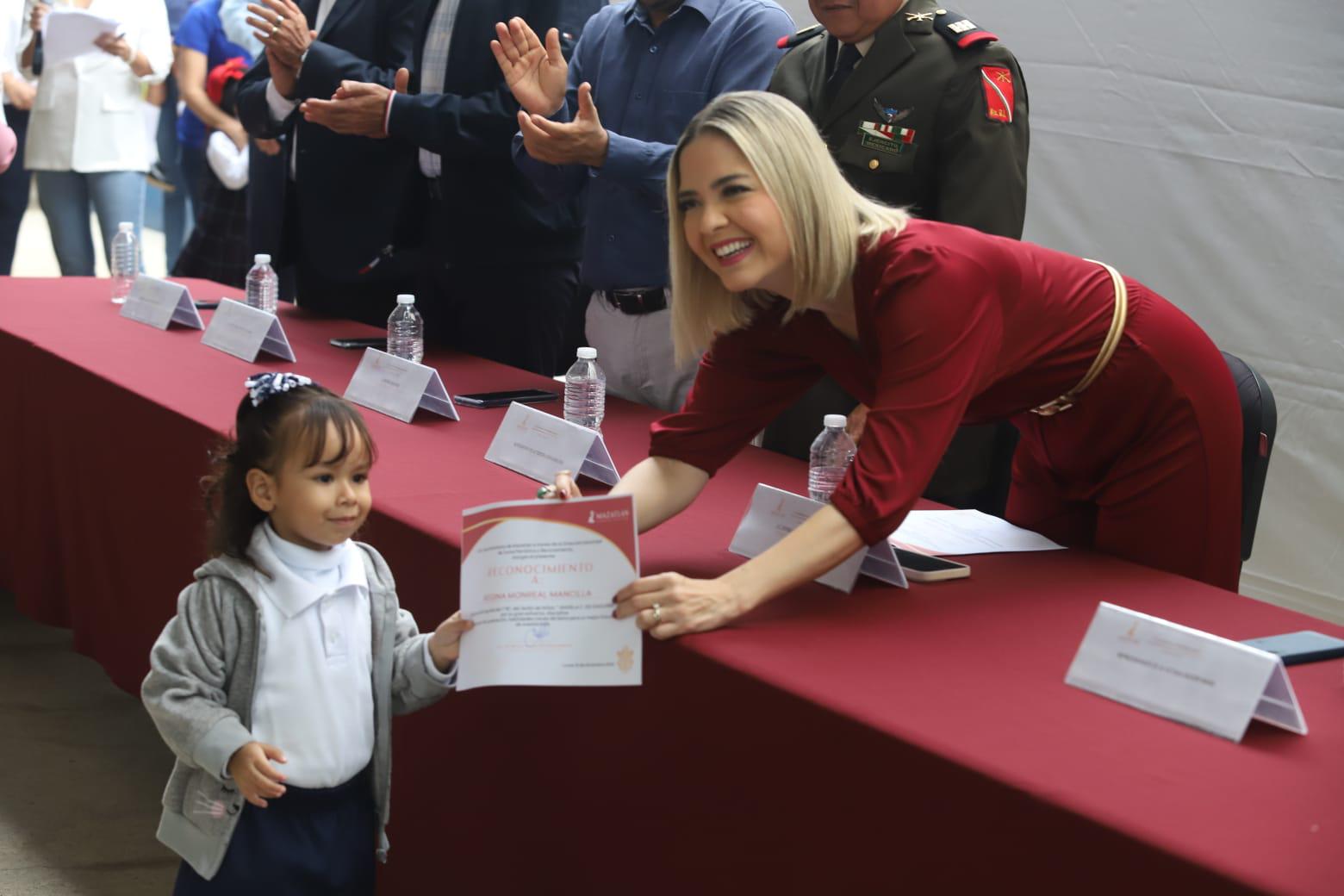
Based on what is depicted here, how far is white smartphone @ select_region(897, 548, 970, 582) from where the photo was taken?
1.72 metres

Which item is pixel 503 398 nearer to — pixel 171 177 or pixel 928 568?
pixel 928 568

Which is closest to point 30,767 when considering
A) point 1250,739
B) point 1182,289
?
point 1250,739

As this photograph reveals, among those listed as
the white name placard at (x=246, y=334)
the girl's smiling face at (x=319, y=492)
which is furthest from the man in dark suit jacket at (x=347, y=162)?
the girl's smiling face at (x=319, y=492)

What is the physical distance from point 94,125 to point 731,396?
4.12 m

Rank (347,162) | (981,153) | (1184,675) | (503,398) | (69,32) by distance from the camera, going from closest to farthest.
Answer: (1184,675)
(981,153)
(503,398)
(347,162)
(69,32)

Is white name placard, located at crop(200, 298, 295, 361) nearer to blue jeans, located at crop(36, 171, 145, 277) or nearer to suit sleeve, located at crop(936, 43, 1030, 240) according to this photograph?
suit sleeve, located at crop(936, 43, 1030, 240)

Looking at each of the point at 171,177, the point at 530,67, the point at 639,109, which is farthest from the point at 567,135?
the point at 171,177

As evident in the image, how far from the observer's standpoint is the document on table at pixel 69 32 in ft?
16.3

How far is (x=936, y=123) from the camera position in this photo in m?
2.44

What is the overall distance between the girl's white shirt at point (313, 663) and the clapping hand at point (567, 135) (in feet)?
4.02

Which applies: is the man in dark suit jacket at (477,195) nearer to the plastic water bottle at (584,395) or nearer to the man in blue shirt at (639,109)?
the man in blue shirt at (639,109)

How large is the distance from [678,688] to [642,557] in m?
0.29

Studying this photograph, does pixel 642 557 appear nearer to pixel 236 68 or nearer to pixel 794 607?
pixel 794 607

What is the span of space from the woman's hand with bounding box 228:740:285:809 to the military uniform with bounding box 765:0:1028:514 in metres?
1.28
